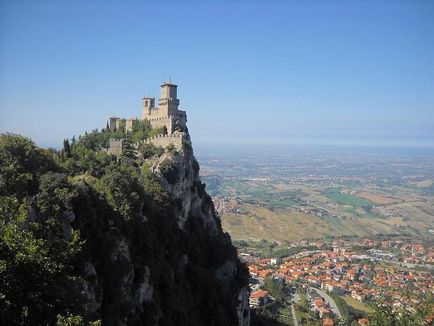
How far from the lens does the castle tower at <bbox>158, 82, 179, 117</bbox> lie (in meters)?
53.2

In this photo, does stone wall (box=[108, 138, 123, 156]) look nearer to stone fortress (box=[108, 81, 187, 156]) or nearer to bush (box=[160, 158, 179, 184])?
stone fortress (box=[108, 81, 187, 156])

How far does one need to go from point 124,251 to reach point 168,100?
2843 centimetres

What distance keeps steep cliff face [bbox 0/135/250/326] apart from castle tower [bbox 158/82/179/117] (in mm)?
6466

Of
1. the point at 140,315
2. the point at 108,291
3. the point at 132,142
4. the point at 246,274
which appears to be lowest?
the point at 246,274

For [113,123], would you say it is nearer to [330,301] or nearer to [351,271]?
[330,301]

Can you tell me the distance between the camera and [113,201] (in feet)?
101

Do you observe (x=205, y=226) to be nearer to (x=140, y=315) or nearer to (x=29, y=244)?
(x=140, y=315)

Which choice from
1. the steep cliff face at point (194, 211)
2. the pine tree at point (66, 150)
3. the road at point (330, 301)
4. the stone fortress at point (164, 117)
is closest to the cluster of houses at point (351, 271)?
the road at point (330, 301)

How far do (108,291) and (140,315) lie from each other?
3.84 metres

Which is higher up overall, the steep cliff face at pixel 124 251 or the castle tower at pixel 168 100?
the castle tower at pixel 168 100

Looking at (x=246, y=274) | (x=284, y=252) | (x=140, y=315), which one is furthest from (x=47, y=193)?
(x=284, y=252)

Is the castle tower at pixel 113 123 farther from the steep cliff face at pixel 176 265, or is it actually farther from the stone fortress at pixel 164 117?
the steep cliff face at pixel 176 265

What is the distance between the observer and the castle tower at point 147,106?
56.0 meters

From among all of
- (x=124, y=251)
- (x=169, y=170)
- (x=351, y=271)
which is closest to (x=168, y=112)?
(x=169, y=170)
